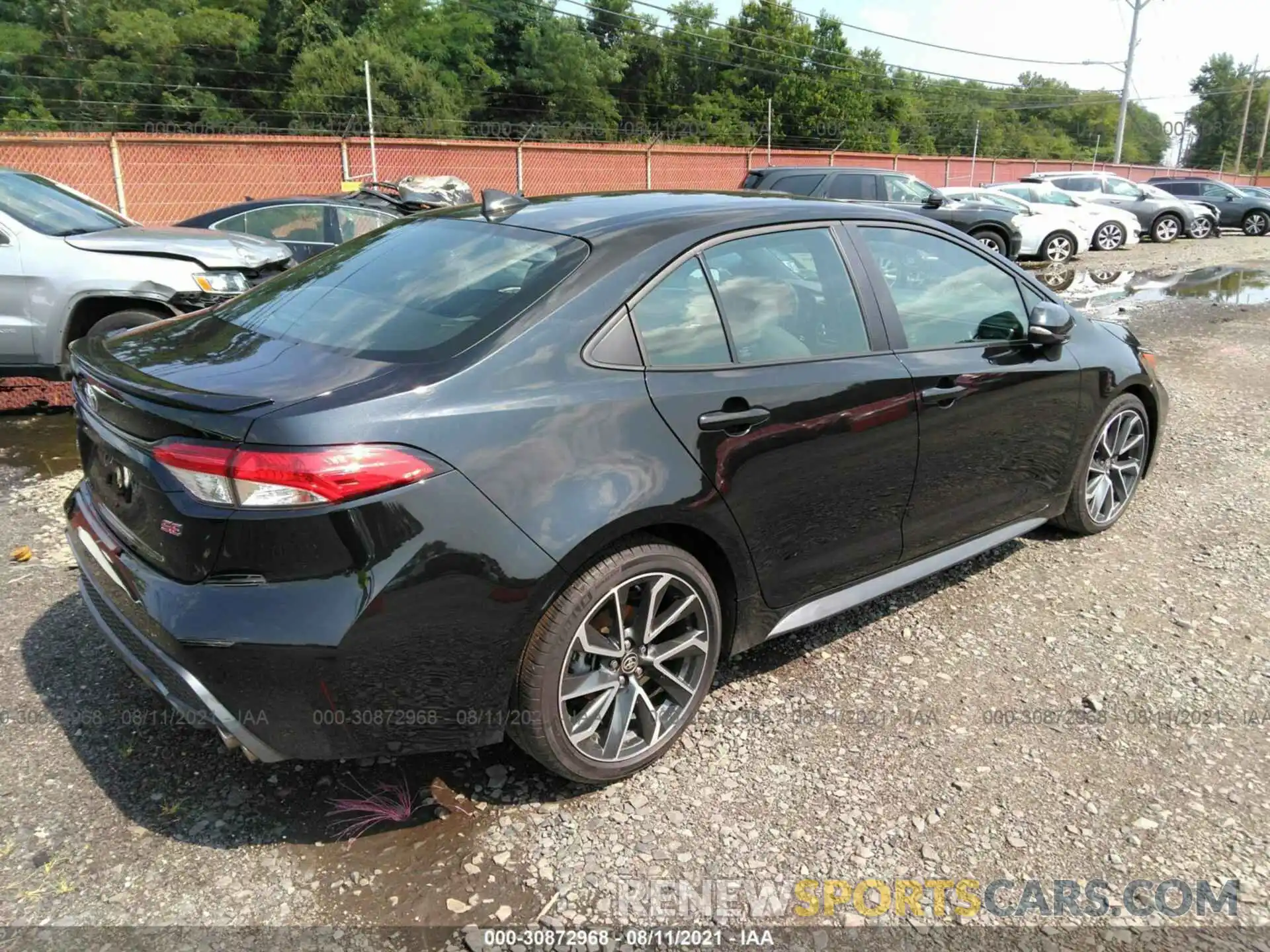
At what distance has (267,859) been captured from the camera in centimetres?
241

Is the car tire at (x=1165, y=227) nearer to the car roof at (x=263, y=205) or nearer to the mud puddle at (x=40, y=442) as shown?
the car roof at (x=263, y=205)

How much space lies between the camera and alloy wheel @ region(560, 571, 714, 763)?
259 centimetres

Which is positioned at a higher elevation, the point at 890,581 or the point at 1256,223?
the point at 1256,223

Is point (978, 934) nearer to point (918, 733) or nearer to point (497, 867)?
point (918, 733)

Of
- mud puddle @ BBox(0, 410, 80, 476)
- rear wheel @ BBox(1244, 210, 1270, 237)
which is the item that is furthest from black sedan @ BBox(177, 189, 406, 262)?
rear wheel @ BBox(1244, 210, 1270, 237)

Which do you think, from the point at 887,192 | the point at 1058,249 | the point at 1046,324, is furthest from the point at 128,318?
the point at 1058,249

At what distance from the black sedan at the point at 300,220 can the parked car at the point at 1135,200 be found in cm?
1719

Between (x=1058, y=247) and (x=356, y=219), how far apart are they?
13.6 m

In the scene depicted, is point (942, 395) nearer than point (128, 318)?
Yes

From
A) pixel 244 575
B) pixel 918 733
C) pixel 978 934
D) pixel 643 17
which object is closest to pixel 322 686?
pixel 244 575

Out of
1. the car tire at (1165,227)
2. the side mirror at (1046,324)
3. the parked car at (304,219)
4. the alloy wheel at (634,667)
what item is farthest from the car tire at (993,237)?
the alloy wheel at (634,667)

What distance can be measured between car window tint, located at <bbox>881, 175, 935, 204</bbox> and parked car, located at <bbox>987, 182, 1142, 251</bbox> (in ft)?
10.4

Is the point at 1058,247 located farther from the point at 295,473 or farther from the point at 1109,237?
the point at 295,473

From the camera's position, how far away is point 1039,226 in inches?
666
